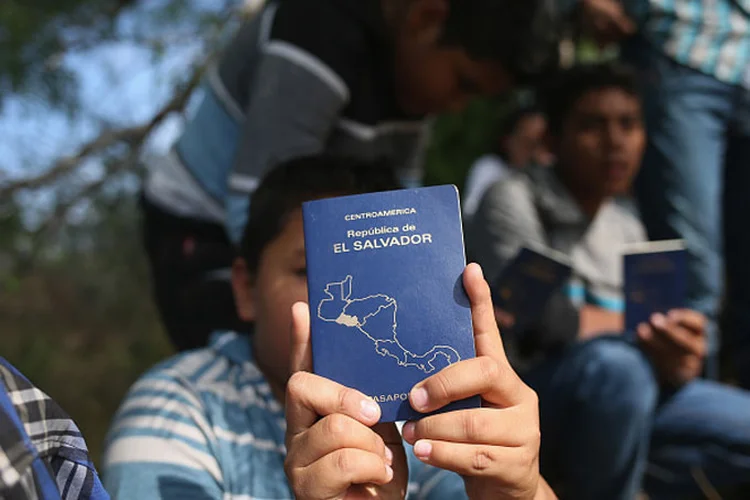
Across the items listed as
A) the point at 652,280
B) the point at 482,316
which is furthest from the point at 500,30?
the point at 482,316

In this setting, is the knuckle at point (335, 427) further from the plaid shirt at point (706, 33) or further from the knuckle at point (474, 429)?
the plaid shirt at point (706, 33)

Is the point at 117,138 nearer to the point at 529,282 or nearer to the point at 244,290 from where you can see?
the point at 244,290

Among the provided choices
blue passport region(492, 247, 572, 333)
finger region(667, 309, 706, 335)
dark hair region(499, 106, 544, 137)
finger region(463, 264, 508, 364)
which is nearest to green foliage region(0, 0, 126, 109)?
blue passport region(492, 247, 572, 333)

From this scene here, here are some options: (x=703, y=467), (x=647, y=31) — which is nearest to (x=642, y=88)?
(x=647, y=31)

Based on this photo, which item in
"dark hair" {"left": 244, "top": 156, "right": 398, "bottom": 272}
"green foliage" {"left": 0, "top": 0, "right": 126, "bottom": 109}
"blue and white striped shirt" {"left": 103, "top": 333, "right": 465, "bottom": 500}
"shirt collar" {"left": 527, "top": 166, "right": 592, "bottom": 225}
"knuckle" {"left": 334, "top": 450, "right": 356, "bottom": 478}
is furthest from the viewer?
"shirt collar" {"left": 527, "top": 166, "right": 592, "bottom": 225}

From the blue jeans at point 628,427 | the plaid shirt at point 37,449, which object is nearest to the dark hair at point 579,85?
the blue jeans at point 628,427

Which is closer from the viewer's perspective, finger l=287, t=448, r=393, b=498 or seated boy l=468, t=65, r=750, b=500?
finger l=287, t=448, r=393, b=498

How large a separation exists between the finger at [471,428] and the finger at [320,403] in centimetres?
6

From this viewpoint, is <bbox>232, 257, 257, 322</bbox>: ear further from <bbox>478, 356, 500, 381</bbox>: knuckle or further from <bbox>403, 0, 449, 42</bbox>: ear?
<bbox>403, 0, 449, 42</bbox>: ear

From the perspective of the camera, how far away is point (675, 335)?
1.86 m

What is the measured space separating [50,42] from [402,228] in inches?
70.6

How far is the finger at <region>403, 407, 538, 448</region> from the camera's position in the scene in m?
0.85

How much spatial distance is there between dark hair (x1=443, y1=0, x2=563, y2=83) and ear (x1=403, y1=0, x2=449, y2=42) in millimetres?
20

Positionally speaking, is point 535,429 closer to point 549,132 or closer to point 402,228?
point 402,228
